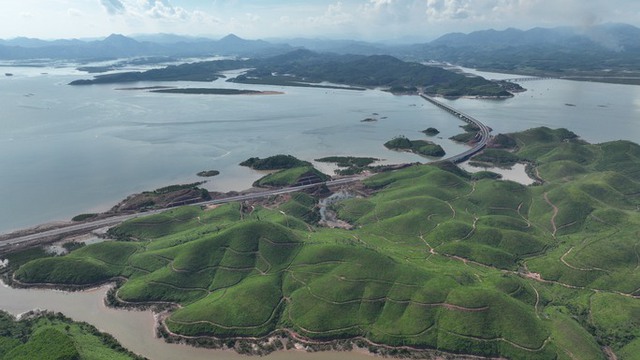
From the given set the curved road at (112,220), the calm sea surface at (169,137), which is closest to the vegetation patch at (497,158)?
the curved road at (112,220)

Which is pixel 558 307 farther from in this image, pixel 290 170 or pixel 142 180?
pixel 142 180

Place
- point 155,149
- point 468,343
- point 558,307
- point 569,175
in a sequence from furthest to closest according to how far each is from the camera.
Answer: point 155,149, point 569,175, point 558,307, point 468,343

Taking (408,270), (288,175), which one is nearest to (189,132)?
(288,175)

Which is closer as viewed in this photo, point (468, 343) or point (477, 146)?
point (468, 343)

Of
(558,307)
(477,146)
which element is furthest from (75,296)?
(477,146)

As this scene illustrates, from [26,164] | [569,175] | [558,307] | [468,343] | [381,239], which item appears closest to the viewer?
[468,343]

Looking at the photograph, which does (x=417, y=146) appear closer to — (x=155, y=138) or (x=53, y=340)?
(x=155, y=138)
